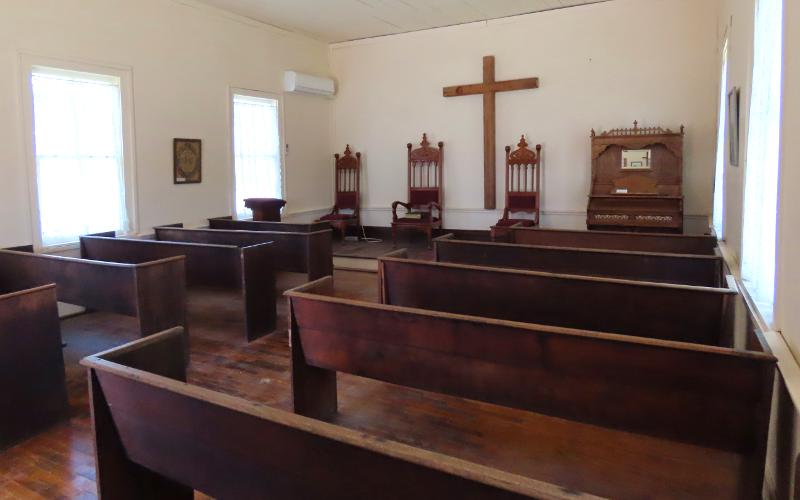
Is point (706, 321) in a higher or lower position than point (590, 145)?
lower

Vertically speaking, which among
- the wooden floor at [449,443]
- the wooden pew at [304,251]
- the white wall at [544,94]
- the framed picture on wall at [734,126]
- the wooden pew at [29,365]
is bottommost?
the wooden floor at [449,443]

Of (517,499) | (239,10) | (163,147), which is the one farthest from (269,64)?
(517,499)

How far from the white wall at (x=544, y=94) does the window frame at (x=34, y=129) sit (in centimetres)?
337

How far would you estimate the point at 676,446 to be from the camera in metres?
2.45

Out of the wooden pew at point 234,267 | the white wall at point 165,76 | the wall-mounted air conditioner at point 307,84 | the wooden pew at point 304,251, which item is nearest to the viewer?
the wooden pew at point 234,267

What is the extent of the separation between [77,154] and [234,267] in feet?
6.88

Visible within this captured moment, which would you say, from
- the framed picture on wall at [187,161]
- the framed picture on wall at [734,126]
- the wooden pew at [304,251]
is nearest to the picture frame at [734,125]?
the framed picture on wall at [734,126]

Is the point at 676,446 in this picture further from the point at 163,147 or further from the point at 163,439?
the point at 163,147

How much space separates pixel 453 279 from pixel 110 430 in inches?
72.9

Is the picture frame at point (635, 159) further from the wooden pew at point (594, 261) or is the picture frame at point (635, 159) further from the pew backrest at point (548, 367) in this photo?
the pew backrest at point (548, 367)

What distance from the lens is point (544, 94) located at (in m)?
6.96

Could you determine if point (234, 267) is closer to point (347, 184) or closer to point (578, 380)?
point (578, 380)

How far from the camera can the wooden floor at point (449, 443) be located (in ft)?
7.27

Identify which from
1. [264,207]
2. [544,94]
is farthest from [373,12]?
[264,207]
